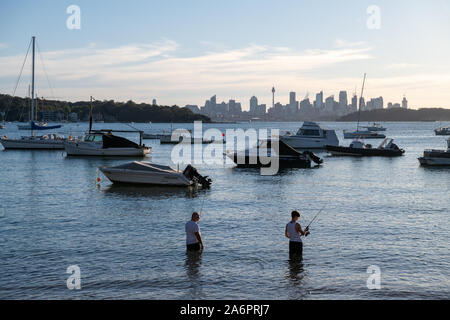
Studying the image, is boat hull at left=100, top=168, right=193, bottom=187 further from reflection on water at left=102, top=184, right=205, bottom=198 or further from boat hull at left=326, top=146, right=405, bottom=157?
boat hull at left=326, top=146, right=405, bottom=157

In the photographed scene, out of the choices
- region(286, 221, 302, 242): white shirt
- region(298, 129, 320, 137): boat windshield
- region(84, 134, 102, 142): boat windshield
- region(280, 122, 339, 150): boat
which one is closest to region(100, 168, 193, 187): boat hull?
region(286, 221, 302, 242): white shirt

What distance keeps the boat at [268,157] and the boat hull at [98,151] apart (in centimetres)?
1754

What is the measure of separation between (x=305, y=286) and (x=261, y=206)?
14625 millimetres

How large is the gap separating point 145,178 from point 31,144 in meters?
49.0

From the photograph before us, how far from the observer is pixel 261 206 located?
29.8m

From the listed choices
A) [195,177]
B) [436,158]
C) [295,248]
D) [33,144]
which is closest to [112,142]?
[33,144]

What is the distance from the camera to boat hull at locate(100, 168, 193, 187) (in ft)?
120

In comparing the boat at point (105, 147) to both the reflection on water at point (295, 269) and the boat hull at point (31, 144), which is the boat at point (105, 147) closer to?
the boat hull at point (31, 144)

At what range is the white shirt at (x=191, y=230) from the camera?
57.5ft

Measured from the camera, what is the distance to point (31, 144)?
79750mm

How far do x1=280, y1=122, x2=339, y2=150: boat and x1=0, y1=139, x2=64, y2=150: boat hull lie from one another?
115 ft

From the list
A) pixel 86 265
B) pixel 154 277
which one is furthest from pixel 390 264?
pixel 86 265
